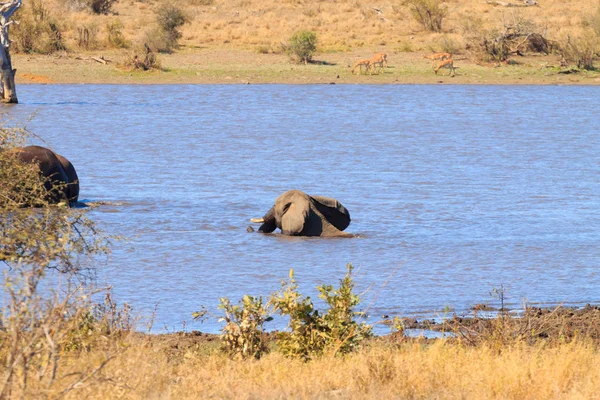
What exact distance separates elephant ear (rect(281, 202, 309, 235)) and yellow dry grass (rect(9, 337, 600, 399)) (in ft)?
21.5

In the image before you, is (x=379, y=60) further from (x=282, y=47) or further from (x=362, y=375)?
(x=362, y=375)

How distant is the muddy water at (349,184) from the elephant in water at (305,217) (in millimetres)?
253

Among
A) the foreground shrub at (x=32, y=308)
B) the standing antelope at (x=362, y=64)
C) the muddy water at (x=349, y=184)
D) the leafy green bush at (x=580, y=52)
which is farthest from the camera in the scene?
the leafy green bush at (x=580, y=52)

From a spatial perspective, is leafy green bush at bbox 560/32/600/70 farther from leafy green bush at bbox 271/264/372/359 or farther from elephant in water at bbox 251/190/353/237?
leafy green bush at bbox 271/264/372/359

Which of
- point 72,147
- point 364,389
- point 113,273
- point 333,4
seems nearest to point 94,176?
point 72,147

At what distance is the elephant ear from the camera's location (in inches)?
550

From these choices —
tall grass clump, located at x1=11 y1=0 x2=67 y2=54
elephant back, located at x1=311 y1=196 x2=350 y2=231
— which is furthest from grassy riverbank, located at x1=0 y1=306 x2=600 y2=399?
tall grass clump, located at x1=11 y1=0 x2=67 y2=54

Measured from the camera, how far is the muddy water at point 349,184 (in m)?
11.5

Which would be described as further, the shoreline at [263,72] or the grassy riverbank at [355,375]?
the shoreline at [263,72]

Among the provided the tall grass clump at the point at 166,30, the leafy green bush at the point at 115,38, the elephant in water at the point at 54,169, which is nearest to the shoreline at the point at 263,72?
the tall grass clump at the point at 166,30

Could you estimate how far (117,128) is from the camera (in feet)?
86.3

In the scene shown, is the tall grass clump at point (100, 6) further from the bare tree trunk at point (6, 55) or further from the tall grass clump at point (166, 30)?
the bare tree trunk at point (6, 55)

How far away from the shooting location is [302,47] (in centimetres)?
3759

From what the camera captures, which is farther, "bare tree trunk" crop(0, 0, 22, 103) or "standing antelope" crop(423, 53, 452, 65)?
"standing antelope" crop(423, 53, 452, 65)
